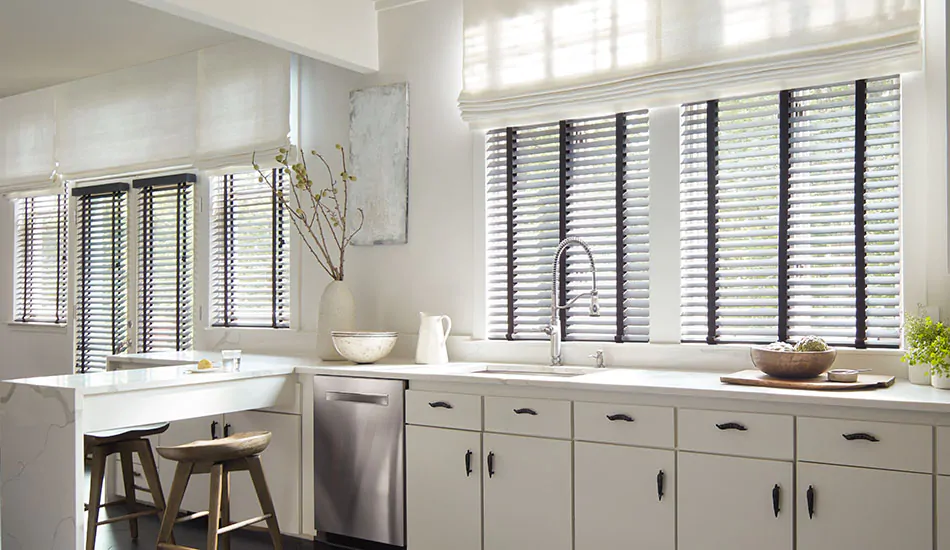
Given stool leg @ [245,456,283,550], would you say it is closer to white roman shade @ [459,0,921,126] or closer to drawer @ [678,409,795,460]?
drawer @ [678,409,795,460]

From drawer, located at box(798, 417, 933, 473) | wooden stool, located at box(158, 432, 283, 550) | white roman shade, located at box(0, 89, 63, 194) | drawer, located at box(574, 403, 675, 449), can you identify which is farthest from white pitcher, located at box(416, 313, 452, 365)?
white roman shade, located at box(0, 89, 63, 194)

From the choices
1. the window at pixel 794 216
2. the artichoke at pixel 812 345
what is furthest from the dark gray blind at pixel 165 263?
the artichoke at pixel 812 345

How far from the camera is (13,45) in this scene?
5383mm

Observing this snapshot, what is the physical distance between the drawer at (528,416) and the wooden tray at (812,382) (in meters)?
0.66

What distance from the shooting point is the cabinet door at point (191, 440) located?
4430 millimetres

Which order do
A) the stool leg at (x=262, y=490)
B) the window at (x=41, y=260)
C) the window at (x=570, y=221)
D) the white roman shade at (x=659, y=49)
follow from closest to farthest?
the white roman shade at (x=659, y=49), the stool leg at (x=262, y=490), the window at (x=570, y=221), the window at (x=41, y=260)

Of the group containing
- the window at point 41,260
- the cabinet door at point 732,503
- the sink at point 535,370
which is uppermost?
the window at point 41,260

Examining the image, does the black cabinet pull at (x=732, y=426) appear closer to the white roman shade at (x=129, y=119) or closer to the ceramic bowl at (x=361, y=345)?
the ceramic bowl at (x=361, y=345)

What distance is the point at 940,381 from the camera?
9.53 ft

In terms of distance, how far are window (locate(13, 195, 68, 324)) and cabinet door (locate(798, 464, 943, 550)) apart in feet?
19.7

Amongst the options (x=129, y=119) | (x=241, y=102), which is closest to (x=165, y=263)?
(x=129, y=119)

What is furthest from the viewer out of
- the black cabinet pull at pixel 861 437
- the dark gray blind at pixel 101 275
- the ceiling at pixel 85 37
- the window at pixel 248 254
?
the dark gray blind at pixel 101 275

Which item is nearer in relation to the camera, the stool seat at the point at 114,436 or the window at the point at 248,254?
the stool seat at the point at 114,436

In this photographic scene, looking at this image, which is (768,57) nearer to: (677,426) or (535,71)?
(535,71)
